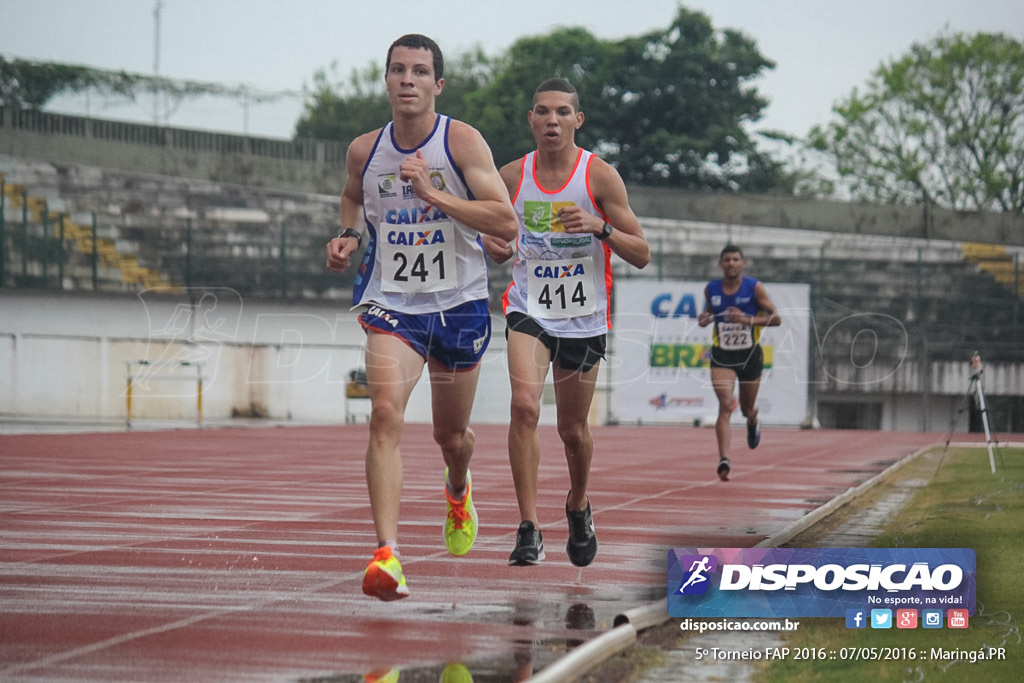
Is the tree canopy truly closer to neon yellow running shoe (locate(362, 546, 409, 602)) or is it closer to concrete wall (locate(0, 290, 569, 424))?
concrete wall (locate(0, 290, 569, 424))

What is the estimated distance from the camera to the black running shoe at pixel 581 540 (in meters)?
6.87

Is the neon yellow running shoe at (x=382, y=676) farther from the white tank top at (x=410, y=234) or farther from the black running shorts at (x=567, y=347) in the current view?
the black running shorts at (x=567, y=347)

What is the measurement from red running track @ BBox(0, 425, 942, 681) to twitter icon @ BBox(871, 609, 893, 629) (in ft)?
3.25

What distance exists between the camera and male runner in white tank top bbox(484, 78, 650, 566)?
696 cm

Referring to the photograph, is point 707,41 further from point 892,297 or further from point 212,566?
point 212,566

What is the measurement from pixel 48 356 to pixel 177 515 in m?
18.7

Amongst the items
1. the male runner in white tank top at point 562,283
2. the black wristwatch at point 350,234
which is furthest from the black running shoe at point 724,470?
the black wristwatch at point 350,234

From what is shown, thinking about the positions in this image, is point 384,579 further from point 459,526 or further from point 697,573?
point 459,526

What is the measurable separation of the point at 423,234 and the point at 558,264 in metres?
1.16

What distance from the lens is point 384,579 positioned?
5.27m

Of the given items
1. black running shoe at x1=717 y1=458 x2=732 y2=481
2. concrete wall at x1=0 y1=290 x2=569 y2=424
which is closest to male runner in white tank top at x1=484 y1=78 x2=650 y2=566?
black running shoe at x1=717 y1=458 x2=732 y2=481

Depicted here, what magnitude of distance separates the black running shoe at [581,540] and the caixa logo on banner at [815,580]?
4.79 ft

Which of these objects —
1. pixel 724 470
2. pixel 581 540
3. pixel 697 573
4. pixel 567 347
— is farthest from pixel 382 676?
pixel 724 470

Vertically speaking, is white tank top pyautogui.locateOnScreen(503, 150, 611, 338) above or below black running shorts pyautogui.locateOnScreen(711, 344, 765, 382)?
above
